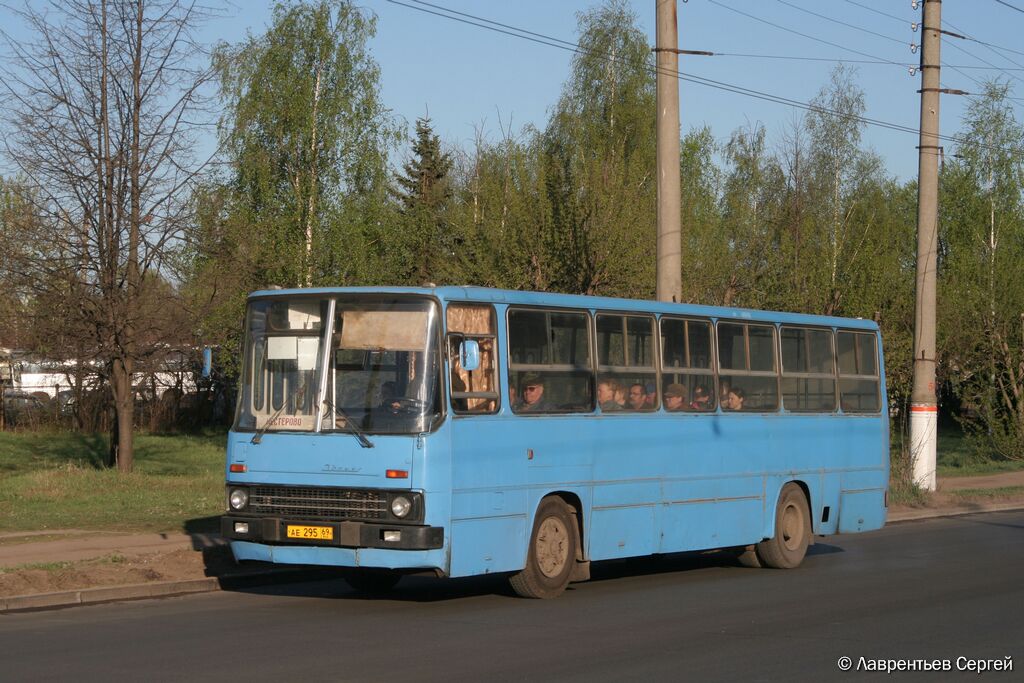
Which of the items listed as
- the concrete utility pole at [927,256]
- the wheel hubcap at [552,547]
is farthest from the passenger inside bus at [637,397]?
the concrete utility pole at [927,256]

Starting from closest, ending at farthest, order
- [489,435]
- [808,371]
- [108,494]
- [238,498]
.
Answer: [489,435] → [238,498] → [808,371] → [108,494]

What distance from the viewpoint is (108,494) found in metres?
23.3

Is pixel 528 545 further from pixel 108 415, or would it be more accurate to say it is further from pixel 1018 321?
pixel 108 415

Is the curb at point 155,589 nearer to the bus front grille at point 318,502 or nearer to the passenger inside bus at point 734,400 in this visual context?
the bus front grille at point 318,502

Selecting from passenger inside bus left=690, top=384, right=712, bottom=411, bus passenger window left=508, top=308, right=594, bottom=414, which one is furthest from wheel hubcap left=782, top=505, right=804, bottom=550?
bus passenger window left=508, top=308, right=594, bottom=414

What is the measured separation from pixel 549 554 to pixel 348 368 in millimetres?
2721

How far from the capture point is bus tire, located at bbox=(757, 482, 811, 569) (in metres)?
16.8

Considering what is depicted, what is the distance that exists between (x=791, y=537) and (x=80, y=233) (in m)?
13.7

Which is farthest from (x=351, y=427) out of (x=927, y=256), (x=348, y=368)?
(x=927, y=256)

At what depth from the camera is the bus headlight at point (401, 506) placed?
476 inches

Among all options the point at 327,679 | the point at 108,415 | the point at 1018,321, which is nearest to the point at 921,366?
the point at 1018,321

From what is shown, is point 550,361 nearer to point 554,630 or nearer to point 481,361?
point 481,361

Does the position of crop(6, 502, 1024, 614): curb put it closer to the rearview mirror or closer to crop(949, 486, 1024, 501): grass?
the rearview mirror

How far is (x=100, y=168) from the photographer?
2445 centimetres
